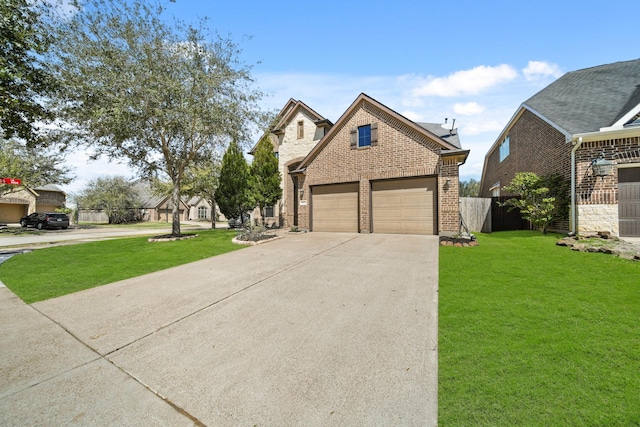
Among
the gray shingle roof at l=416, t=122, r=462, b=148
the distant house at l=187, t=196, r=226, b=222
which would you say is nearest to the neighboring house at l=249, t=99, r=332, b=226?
the gray shingle roof at l=416, t=122, r=462, b=148

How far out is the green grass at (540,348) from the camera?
78.7 inches

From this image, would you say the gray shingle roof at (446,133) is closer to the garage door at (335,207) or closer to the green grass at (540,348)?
the garage door at (335,207)

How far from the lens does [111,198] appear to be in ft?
113

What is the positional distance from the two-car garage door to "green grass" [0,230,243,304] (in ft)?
18.0

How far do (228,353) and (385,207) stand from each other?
1008cm

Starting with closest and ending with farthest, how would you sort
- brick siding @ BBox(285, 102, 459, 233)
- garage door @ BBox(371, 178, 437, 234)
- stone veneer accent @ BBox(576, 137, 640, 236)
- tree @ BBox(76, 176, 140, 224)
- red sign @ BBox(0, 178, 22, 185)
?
stone veneer accent @ BBox(576, 137, 640, 236)
brick siding @ BBox(285, 102, 459, 233)
garage door @ BBox(371, 178, 437, 234)
red sign @ BBox(0, 178, 22, 185)
tree @ BBox(76, 176, 140, 224)

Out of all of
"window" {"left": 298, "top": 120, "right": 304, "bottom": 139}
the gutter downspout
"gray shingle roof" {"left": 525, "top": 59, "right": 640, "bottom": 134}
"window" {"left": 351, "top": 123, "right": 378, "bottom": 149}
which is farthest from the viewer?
"window" {"left": 298, "top": 120, "right": 304, "bottom": 139}

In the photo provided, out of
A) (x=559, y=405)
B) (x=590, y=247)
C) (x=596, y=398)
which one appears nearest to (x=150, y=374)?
(x=559, y=405)

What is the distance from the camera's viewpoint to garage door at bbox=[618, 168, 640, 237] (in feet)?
30.1

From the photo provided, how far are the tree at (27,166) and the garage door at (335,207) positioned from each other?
871 inches

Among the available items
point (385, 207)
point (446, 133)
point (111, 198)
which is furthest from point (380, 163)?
point (111, 198)

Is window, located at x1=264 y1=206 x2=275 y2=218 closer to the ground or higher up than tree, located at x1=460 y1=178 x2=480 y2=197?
closer to the ground

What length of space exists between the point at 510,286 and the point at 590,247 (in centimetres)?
505

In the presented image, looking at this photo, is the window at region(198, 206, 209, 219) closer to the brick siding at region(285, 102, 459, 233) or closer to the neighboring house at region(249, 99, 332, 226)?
the neighboring house at region(249, 99, 332, 226)
